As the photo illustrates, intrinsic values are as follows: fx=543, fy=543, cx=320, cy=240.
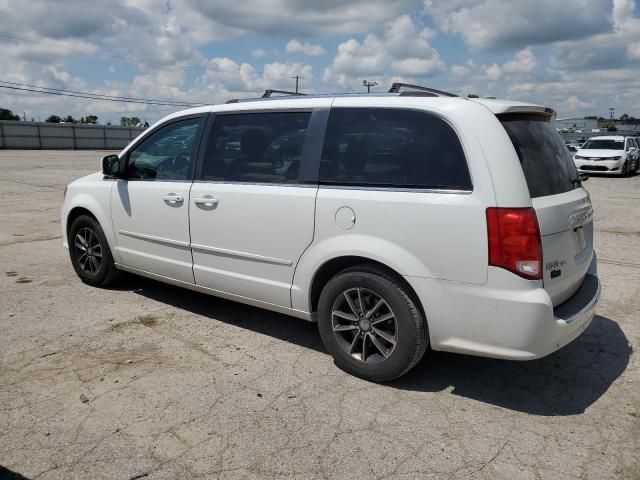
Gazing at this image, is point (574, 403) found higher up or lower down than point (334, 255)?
lower down

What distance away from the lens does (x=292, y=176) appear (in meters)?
3.83

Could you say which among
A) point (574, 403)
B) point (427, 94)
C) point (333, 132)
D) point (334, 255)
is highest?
point (427, 94)

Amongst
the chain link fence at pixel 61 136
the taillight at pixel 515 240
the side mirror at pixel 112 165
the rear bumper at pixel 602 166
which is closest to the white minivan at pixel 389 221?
the taillight at pixel 515 240

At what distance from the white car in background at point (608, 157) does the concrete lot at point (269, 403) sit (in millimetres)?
19287

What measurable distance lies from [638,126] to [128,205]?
106 m

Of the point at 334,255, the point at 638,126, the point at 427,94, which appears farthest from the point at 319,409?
the point at 638,126

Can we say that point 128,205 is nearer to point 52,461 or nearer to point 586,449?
point 52,461

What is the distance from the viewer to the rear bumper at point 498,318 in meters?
3.01

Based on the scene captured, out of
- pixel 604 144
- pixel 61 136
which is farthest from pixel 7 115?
pixel 604 144

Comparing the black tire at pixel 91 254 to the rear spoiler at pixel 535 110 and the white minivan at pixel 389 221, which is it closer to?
the white minivan at pixel 389 221

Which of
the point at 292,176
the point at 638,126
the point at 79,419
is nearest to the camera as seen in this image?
the point at 79,419

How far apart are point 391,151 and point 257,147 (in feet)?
3.76

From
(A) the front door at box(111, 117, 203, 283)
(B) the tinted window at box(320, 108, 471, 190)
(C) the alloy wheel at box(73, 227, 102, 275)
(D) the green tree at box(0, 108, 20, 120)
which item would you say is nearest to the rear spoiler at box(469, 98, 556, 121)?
(B) the tinted window at box(320, 108, 471, 190)

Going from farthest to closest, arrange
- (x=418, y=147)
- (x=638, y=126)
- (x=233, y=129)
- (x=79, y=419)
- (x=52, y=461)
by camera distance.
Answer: (x=638, y=126), (x=233, y=129), (x=418, y=147), (x=79, y=419), (x=52, y=461)
